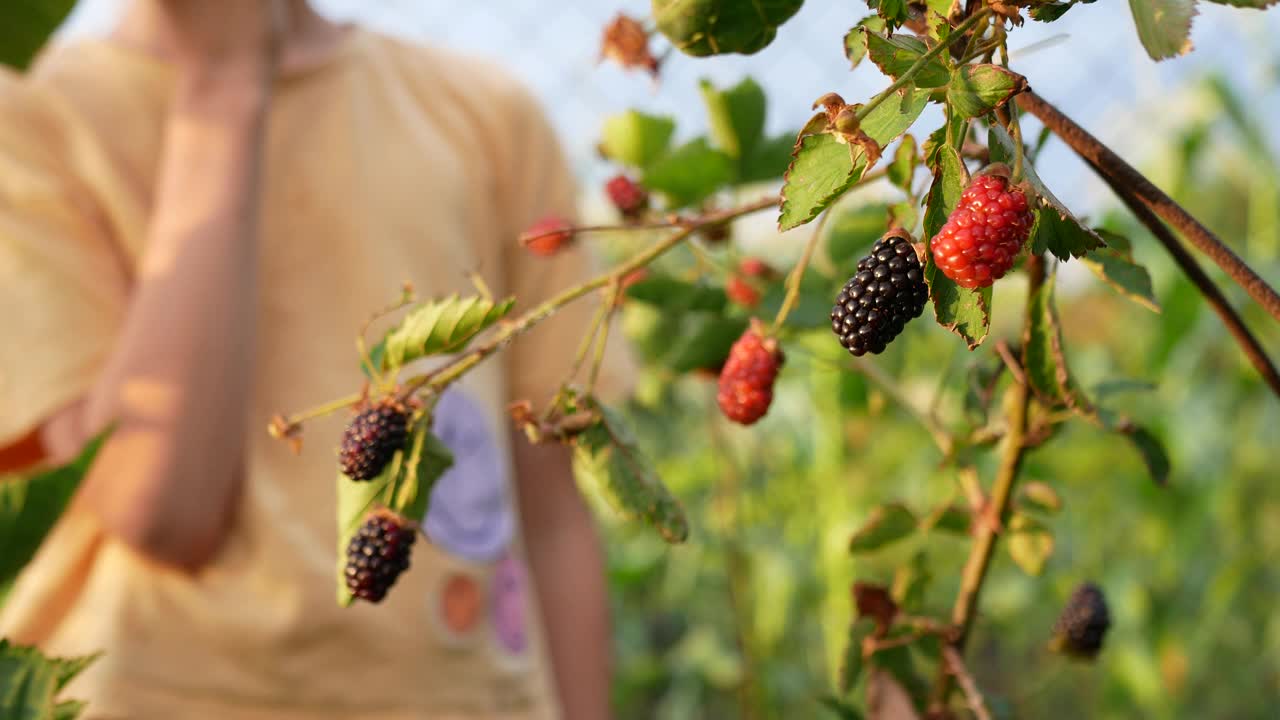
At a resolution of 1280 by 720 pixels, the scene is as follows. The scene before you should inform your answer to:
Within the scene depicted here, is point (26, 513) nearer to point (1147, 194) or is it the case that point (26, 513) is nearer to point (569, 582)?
point (1147, 194)

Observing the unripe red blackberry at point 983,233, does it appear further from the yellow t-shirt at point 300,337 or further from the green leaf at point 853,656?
the yellow t-shirt at point 300,337

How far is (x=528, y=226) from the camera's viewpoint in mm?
1132

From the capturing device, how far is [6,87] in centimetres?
93

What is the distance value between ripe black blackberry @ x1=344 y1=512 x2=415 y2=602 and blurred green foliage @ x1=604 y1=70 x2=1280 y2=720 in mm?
554

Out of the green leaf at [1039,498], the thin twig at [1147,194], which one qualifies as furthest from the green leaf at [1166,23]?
the green leaf at [1039,498]

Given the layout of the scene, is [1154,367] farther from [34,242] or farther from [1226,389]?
[34,242]

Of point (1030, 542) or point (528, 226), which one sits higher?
point (528, 226)

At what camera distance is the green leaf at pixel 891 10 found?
0.25 meters

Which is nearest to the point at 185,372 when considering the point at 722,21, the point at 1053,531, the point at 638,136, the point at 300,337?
the point at 300,337

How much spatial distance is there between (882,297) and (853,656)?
0.19 metres

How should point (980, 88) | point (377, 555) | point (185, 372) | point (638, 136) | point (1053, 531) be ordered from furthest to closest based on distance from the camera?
point (1053, 531), point (185, 372), point (638, 136), point (377, 555), point (980, 88)

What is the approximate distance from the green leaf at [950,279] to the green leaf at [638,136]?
0.31 m

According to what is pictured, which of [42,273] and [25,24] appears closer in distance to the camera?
[25,24]

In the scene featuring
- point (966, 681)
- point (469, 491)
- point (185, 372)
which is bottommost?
point (966, 681)
